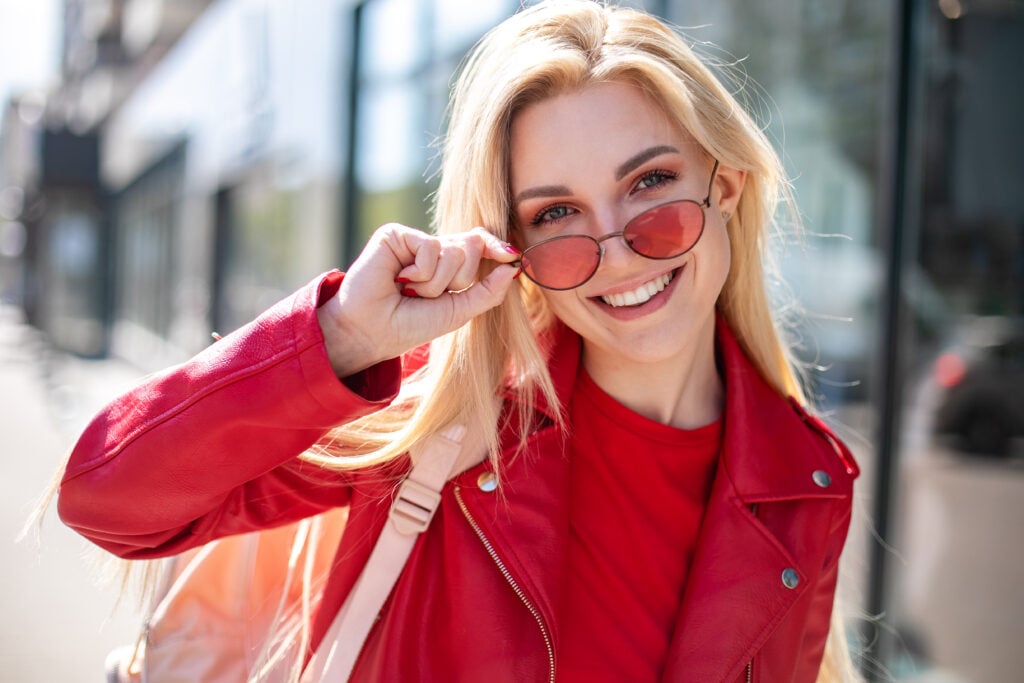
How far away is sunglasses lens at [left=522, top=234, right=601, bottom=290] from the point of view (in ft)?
5.53

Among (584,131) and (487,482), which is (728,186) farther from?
(487,482)

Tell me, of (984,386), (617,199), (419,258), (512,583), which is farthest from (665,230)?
(984,386)

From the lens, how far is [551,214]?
1809mm

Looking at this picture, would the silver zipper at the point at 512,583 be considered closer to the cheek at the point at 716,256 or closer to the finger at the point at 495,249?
the finger at the point at 495,249

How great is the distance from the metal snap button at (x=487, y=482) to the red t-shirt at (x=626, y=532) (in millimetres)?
252

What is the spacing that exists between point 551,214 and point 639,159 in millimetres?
195

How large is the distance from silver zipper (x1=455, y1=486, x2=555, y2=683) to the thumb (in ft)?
1.03

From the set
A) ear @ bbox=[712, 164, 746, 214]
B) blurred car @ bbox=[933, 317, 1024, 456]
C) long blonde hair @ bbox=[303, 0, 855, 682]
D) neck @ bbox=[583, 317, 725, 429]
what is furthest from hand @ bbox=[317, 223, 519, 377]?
blurred car @ bbox=[933, 317, 1024, 456]

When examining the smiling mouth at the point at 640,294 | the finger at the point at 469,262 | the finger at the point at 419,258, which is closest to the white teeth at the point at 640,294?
the smiling mouth at the point at 640,294

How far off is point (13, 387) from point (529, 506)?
630 inches

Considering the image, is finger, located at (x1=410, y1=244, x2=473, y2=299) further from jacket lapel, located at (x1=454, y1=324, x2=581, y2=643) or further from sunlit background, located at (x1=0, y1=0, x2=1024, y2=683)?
sunlit background, located at (x1=0, y1=0, x2=1024, y2=683)

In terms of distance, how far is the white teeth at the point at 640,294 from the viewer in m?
1.83

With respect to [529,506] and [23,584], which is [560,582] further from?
[23,584]

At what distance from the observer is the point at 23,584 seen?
5.41 meters
